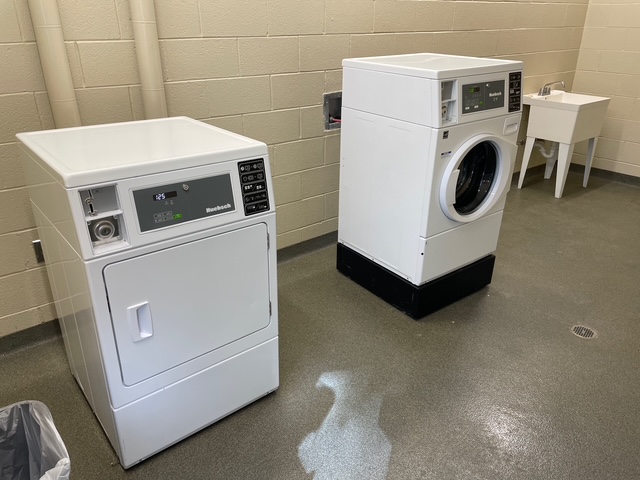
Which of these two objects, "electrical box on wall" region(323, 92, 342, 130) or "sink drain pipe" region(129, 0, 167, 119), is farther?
"electrical box on wall" region(323, 92, 342, 130)

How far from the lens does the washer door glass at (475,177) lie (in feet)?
8.00

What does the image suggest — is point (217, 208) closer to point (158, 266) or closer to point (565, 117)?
point (158, 266)

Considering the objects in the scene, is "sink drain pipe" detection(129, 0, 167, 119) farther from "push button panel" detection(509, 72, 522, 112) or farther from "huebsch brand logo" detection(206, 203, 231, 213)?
"push button panel" detection(509, 72, 522, 112)

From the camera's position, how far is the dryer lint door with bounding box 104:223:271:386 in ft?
4.63

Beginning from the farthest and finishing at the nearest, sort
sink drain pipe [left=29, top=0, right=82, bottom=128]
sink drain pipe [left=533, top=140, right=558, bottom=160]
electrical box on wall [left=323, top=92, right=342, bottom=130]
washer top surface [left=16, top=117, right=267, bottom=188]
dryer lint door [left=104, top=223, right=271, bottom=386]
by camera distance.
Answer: sink drain pipe [left=533, top=140, right=558, bottom=160] < electrical box on wall [left=323, top=92, right=342, bottom=130] < sink drain pipe [left=29, top=0, right=82, bottom=128] < dryer lint door [left=104, top=223, right=271, bottom=386] < washer top surface [left=16, top=117, right=267, bottom=188]

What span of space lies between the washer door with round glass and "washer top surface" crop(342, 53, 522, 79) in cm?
34

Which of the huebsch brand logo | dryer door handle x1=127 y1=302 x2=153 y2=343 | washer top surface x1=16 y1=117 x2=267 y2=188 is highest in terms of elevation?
washer top surface x1=16 y1=117 x2=267 y2=188

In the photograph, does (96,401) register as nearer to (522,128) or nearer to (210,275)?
(210,275)

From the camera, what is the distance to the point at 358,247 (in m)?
2.74

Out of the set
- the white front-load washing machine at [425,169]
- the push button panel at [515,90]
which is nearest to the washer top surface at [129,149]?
the white front-load washing machine at [425,169]

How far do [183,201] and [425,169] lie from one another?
118 centimetres

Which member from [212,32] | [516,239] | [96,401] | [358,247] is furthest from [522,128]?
[96,401]

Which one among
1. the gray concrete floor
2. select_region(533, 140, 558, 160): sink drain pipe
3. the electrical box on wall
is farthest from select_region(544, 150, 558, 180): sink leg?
the electrical box on wall

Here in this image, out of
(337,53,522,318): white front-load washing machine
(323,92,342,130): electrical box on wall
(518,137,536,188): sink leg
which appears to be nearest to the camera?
(337,53,522,318): white front-load washing machine
